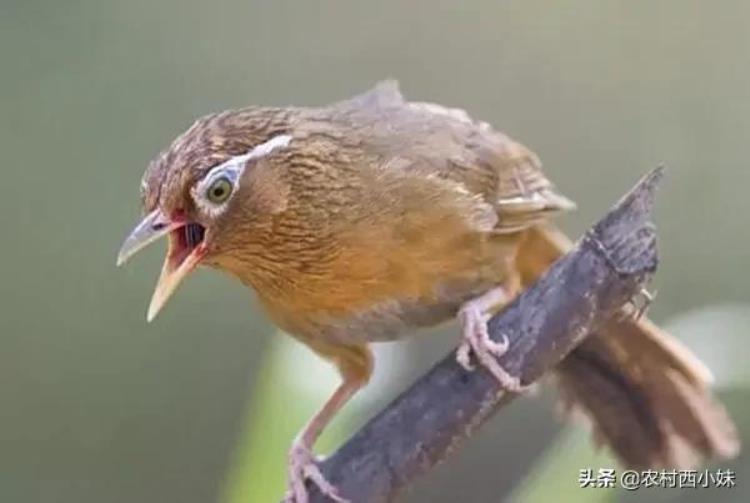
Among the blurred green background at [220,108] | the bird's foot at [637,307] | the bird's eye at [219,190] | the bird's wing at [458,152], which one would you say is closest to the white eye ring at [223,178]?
the bird's eye at [219,190]

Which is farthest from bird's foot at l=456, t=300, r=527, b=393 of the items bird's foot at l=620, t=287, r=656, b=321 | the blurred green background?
the blurred green background

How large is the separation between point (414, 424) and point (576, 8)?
1.14 meters

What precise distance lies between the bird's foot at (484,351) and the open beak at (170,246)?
0.64ft

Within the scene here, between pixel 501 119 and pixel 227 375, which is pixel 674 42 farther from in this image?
pixel 227 375

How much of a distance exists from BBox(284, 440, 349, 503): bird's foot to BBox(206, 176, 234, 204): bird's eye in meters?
0.21

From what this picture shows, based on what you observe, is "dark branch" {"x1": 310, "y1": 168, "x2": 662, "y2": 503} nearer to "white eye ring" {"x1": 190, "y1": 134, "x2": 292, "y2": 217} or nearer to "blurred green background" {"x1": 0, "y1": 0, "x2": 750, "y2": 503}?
"white eye ring" {"x1": 190, "y1": 134, "x2": 292, "y2": 217}

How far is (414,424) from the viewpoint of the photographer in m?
0.92

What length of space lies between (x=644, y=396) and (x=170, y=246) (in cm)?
46

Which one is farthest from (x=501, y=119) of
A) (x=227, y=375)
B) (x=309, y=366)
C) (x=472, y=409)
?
(x=472, y=409)

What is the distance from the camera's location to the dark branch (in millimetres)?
886

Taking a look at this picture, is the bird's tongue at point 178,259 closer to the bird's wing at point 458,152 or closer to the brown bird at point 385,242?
the brown bird at point 385,242

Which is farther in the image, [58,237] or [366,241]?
[58,237]

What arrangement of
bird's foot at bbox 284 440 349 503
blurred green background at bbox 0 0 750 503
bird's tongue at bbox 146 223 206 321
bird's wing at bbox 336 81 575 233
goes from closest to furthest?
1. bird's tongue at bbox 146 223 206 321
2. bird's foot at bbox 284 440 349 503
3. bird's wing at bbox 336 81 575 233
4. blurred green background at bbox 0 0 750 503

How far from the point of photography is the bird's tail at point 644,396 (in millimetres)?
1155
